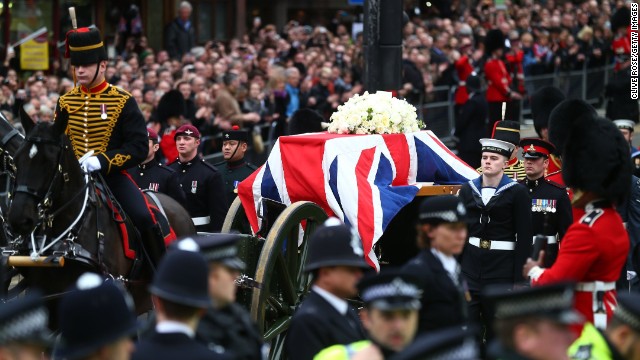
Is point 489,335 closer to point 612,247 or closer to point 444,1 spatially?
point 612,247

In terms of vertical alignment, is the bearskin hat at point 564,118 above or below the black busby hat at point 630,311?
above

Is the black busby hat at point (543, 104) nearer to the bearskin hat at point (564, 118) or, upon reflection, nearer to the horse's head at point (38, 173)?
the bearskin hat at point (564, 118)

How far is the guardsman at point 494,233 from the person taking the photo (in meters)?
9.24

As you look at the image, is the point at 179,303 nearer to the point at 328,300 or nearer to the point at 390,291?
the point at 390,291

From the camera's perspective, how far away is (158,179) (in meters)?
11.7

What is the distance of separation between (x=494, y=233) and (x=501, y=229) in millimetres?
57

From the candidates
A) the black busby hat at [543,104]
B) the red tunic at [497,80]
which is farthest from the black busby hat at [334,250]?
the red tunic at [497,80]

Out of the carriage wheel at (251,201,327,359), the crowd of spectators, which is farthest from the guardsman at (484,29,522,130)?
the carriage wheel at (251,201,327,359)

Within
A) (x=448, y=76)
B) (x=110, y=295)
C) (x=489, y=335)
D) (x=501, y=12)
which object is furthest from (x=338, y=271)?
(x=501, y=12)

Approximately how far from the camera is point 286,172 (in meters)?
10.2

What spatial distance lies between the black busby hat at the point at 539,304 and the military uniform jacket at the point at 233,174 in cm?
719

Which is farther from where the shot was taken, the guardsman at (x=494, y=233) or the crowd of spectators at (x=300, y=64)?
the crowd of spectators at (x=300, y=64)

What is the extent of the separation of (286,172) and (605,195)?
10.5 feet

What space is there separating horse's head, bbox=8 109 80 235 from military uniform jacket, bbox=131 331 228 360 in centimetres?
375
